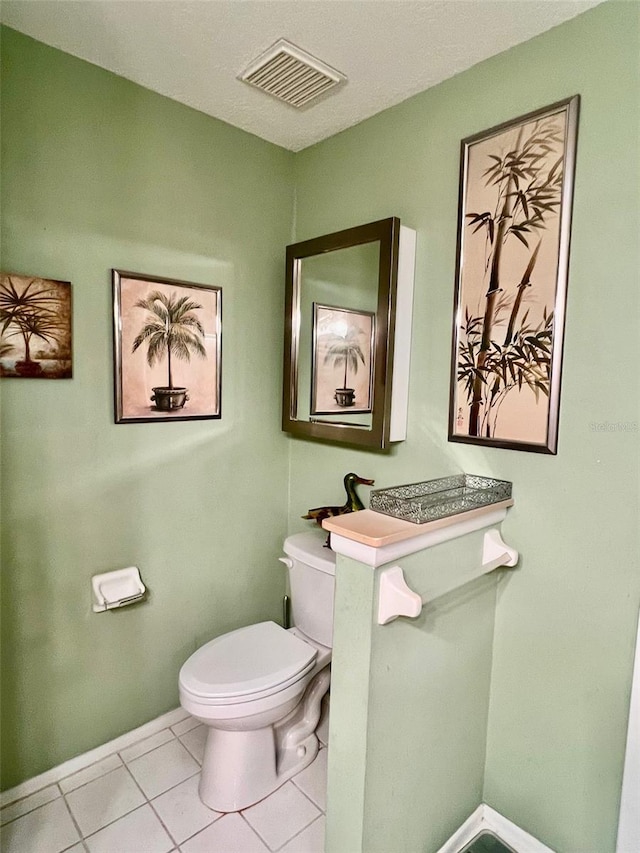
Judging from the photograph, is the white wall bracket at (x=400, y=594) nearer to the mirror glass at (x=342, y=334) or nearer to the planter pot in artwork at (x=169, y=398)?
the mirror glass at (x=342, y=334)

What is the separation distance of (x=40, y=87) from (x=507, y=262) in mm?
1536

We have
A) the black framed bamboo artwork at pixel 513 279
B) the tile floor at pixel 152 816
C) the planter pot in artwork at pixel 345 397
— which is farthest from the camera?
the planter pot in artwork at pixel 345 397

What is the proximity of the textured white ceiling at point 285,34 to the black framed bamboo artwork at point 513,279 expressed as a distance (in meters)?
0.25

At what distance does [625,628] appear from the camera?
1242 mm

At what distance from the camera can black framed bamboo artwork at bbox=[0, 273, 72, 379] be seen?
4.71 ft

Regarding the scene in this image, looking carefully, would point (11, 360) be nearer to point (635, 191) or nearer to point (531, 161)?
point (531, 161)

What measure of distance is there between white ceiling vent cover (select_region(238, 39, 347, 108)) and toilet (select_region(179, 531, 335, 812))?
5.36 ft

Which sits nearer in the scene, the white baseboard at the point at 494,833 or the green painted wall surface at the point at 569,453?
the green painted wall surface at the point at 569,453

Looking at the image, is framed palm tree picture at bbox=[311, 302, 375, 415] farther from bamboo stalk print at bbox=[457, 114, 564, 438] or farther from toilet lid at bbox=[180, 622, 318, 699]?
toilet lid at bbox=[180, 622, 318, 699]

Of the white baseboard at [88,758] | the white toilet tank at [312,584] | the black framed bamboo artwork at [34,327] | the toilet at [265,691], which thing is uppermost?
the black framed bamboo artwork at [34,327]

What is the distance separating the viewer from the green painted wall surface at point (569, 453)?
122cm

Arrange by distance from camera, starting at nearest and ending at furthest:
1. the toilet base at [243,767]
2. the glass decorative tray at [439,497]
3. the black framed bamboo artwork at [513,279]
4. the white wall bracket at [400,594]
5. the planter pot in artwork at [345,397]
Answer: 1. the white wall bracket at [400,594]
2. the glass decorative tray at [439,497]
3. the black framed bamboo artwork at [513,279]
4. the toilet base at [243,767]
5. the planter pot in artwork at [345,397]

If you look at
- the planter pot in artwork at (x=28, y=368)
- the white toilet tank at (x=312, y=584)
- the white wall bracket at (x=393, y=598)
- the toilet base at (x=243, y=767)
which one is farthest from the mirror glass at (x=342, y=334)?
the toilet base at (x=243, y=767)

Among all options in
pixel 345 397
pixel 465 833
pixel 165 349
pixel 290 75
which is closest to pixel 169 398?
pixel 165 349
